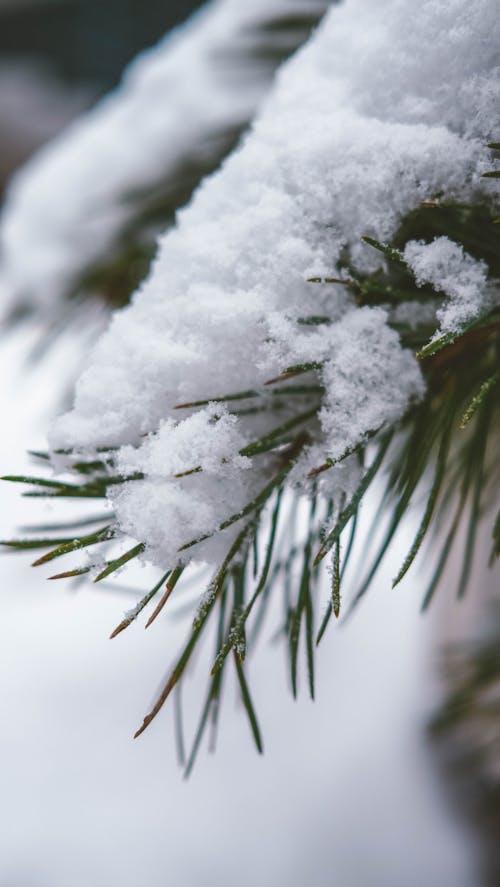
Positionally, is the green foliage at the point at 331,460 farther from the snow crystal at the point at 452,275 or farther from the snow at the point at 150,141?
the snow at the point at 150,141

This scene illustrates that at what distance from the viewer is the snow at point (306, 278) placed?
27cm

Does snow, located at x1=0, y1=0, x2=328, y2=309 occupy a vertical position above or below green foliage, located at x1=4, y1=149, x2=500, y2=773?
above

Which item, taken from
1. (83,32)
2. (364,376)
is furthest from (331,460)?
(83,32)

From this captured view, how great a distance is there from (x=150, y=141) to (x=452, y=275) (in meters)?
0.40

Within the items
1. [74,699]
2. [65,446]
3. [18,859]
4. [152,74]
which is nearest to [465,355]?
[65,446]

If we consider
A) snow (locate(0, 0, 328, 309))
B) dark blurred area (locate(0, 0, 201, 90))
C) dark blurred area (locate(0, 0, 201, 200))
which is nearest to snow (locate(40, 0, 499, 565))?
snow (locate(0, 0, 328, 309))

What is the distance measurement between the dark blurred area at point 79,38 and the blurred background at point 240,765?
10.4ft

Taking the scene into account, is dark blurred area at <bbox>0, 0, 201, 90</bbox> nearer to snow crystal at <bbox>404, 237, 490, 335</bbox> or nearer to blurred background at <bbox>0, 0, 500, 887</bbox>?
blurred background at <bbox>0, 0, 500, 887</bbox>

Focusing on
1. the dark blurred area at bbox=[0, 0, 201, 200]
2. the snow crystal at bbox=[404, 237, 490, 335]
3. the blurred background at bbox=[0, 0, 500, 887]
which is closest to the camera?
the snow crystal at bbox=[404, 237, 490, 335]

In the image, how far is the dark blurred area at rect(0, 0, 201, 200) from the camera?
3955 millimetres

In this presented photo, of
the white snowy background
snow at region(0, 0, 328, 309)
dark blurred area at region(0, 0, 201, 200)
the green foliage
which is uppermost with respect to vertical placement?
dark blurred area at region(0, 0, 201, 200)

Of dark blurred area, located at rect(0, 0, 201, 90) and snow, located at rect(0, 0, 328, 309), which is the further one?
dark blurred area, located at rect(0, 0, 201, 90)

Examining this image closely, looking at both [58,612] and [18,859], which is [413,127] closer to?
[18,859]

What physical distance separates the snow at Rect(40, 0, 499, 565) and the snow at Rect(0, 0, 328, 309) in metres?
0.26
